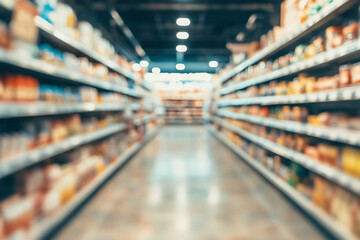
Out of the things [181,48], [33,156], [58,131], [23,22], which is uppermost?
[181,48]

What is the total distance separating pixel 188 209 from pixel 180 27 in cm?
927

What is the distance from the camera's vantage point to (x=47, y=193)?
216 cm

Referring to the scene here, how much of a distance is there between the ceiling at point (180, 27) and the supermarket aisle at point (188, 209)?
350 cm

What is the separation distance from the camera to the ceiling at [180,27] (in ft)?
24.0

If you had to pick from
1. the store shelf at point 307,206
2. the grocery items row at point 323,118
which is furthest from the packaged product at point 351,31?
the store shelf at point 307,206

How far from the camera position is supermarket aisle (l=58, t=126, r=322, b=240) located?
2.22 meters

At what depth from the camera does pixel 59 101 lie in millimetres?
2537

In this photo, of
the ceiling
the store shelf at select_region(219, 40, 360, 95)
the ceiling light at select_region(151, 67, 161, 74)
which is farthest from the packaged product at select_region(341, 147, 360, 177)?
the ceiling light at select_region(151, 67, 161, 74)

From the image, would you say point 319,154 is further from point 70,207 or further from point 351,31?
point 70,207

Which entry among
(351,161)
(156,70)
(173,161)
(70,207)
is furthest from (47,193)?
(156,70)

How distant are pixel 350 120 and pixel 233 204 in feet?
4.97

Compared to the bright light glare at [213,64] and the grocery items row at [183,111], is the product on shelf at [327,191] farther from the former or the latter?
the bright light glare at [213,64]

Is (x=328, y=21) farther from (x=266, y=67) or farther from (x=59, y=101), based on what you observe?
(x=59, y=101)

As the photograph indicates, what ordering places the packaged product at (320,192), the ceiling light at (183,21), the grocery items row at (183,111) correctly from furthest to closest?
the grocery items row at (183,111) < the ceiling light at (183,21) < the packaged product at (320,192)
